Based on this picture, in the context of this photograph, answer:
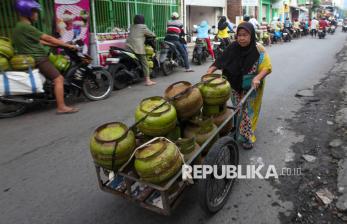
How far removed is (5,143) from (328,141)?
439 centimetres

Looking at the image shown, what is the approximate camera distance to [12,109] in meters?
5.82

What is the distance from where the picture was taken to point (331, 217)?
8.82 feet

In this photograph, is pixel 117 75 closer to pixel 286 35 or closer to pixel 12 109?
pixel 12 109

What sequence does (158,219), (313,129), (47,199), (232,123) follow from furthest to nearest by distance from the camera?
1. (313,129)
2. (232,123)
3. (47,199)
4. (158,219)

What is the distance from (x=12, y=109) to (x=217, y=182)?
4.58 m

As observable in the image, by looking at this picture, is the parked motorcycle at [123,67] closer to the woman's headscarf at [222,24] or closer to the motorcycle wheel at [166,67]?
the motorcycle wheel at [166,67]

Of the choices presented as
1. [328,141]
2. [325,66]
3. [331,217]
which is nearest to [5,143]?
[331,217]

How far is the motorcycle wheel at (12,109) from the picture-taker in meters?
5.55

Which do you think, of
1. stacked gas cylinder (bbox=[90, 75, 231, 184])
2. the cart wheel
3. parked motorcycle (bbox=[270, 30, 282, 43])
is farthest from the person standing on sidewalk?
parked motorcycle (bbox=[270, 30, 282, 43])

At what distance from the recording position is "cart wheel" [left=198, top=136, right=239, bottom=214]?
2.44 metres

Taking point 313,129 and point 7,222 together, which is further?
point 313,129

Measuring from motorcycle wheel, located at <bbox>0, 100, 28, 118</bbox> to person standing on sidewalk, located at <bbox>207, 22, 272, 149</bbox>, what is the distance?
147 inches

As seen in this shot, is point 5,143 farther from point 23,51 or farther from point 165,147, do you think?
point 165,147

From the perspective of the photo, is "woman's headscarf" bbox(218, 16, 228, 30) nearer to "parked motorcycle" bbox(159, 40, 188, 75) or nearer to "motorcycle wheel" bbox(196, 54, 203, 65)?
"motorcycle wheel" bbox(196, 54, 203, 65)
